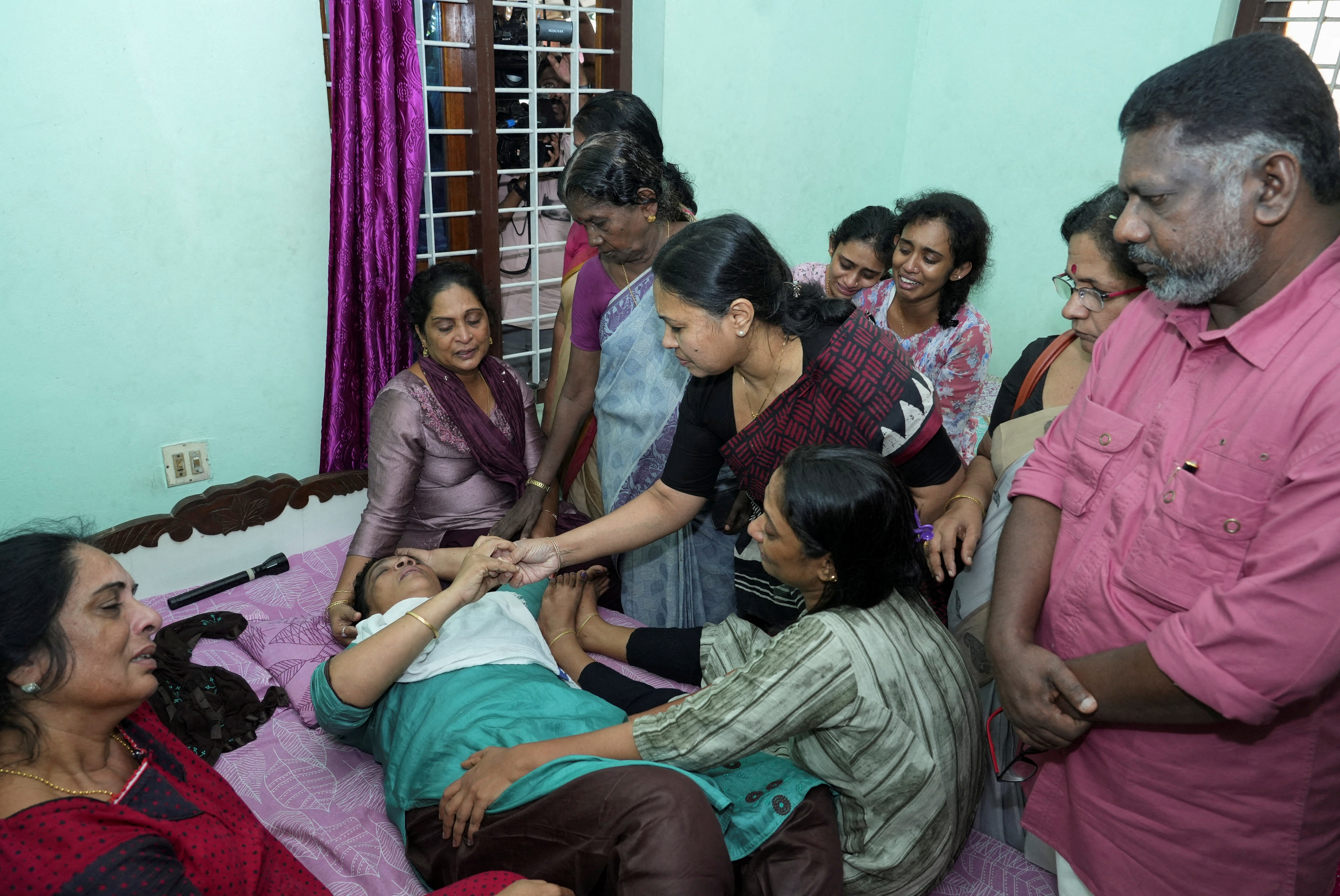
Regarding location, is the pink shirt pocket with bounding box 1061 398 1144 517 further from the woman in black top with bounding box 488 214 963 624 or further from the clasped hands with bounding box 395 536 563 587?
the clasped hands with bounding box 395 536 563 587

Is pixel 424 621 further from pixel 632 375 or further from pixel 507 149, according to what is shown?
pixel 507 149

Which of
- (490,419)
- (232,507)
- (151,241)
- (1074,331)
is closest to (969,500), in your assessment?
(1074,331)

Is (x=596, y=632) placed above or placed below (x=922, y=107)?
below

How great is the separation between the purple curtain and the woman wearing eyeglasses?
81.1 inches

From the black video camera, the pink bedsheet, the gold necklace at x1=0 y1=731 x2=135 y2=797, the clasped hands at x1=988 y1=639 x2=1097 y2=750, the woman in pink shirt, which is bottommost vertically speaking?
the pink bedsheet

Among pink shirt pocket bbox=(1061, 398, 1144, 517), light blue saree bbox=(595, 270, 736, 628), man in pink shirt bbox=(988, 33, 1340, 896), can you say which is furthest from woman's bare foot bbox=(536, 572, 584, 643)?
pink shirt pocket bbox=(1061, 398, 1144, 517)

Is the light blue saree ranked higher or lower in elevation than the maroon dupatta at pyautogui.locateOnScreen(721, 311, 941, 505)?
lower

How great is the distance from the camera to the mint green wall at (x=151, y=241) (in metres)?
2.48

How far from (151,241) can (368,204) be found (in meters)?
0.66

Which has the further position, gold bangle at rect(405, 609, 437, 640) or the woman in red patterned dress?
gold bangle at rect(405, 609, 437, 640)

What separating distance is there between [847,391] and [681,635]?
82 cm

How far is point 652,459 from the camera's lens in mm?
2623

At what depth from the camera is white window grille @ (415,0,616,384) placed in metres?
3.34

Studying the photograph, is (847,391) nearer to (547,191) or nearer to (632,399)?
(632,399)
